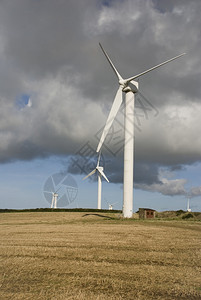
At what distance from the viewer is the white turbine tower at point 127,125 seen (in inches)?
2176

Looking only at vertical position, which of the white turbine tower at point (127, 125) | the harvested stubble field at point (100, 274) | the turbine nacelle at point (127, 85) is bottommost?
the harvested stubble field at point (100, 274)

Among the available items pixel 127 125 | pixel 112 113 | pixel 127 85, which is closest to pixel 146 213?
pixel 127 125

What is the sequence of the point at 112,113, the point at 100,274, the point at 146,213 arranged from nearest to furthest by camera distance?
the point at 100,274
the point at 112,113
the point at 146,213

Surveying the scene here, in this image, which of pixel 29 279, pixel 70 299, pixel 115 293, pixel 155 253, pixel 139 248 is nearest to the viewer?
pixel 70 299

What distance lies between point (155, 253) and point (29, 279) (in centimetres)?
747

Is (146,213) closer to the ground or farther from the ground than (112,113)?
closer to the ground

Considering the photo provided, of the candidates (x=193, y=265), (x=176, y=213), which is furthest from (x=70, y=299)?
(x=176, y=213)

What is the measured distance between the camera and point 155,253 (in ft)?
50.6

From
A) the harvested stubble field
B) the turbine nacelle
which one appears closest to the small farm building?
the turbine nacelle

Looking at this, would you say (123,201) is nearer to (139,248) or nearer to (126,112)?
(126,112)

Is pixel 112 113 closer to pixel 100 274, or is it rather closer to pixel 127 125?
pixel 127 125

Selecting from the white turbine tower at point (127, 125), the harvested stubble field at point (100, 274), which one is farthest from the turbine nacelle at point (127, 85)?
the harvested stubble field at point (100, 274)

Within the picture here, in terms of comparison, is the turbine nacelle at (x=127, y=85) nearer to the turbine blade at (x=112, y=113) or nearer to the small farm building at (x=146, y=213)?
the turbine blade at (x=112, y=113)

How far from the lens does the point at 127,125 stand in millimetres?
57500
